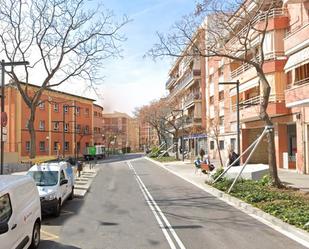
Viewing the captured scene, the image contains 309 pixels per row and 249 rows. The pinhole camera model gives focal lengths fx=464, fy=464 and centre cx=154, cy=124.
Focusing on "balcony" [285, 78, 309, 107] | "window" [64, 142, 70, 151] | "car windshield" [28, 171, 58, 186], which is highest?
"balcony" [285, 78, 309, 107]

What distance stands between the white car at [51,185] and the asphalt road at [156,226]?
39 centimetres

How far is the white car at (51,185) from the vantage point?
13562mm

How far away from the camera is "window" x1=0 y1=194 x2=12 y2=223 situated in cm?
738

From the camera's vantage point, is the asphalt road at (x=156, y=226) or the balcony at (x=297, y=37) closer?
the asphalt road at (x=156, y=226)

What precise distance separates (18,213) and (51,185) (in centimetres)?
692

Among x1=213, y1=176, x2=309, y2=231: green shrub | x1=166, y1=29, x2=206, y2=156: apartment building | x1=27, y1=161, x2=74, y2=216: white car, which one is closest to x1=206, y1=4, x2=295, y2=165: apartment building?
x1=213, y1=176, x2=309, y2=231: green shrub

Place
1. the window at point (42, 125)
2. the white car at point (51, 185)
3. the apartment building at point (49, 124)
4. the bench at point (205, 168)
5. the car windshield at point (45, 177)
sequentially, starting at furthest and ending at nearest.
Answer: the window at point (42, 125), the apartment building at point (49, 124), the bench at point (205, 168), the car windshield at point (45, 177), the white car at point (51, 185)

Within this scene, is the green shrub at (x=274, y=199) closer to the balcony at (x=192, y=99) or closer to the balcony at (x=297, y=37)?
the balcony at (x=297, y=37)

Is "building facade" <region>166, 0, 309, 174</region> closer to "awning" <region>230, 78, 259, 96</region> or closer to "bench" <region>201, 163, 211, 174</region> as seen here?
"awning" <region>230, 78, 259, 96</region>

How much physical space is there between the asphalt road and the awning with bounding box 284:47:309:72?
1091cm

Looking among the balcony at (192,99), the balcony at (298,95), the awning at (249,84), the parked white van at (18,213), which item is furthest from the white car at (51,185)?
the balcony at (192,99)

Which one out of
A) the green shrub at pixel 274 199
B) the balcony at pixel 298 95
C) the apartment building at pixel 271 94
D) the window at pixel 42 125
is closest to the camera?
the green shrub at pixel 274 199

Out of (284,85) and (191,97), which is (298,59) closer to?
(284,85)

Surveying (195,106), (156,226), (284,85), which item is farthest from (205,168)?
(195,106)
